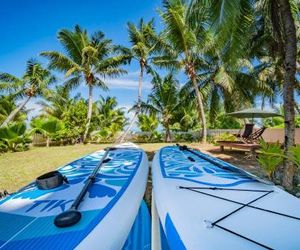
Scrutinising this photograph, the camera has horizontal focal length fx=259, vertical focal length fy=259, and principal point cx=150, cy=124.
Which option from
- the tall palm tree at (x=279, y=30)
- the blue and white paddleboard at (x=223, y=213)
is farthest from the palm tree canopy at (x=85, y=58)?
the blue and white paddleboard at (x=223, y=213)

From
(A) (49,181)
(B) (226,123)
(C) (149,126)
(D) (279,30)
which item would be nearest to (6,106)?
(C) (149,126)

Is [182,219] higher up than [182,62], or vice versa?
[182,62]

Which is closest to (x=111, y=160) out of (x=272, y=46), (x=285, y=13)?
(x=285, y=13)

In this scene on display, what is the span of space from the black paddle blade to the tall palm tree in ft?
12.1

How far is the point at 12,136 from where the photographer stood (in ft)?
41.0

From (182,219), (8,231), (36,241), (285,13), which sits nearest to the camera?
(36,241)

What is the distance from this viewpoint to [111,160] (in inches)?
199

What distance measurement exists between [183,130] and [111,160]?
51.8 feet

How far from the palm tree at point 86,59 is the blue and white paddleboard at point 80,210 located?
1345cm

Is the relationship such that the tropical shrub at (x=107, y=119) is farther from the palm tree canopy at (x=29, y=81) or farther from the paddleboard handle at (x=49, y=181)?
the paddleboard handle at (x=49, y=181)

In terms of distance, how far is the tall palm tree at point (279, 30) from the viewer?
4672 mm

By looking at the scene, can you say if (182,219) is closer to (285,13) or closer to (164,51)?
(285,13)

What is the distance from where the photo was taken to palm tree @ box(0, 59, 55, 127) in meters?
17.8

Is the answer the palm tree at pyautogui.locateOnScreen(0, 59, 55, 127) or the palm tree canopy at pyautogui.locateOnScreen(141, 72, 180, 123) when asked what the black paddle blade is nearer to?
the palm tree canopy at pyautogui.locateOnScreen(141, 72, 180, 123)
